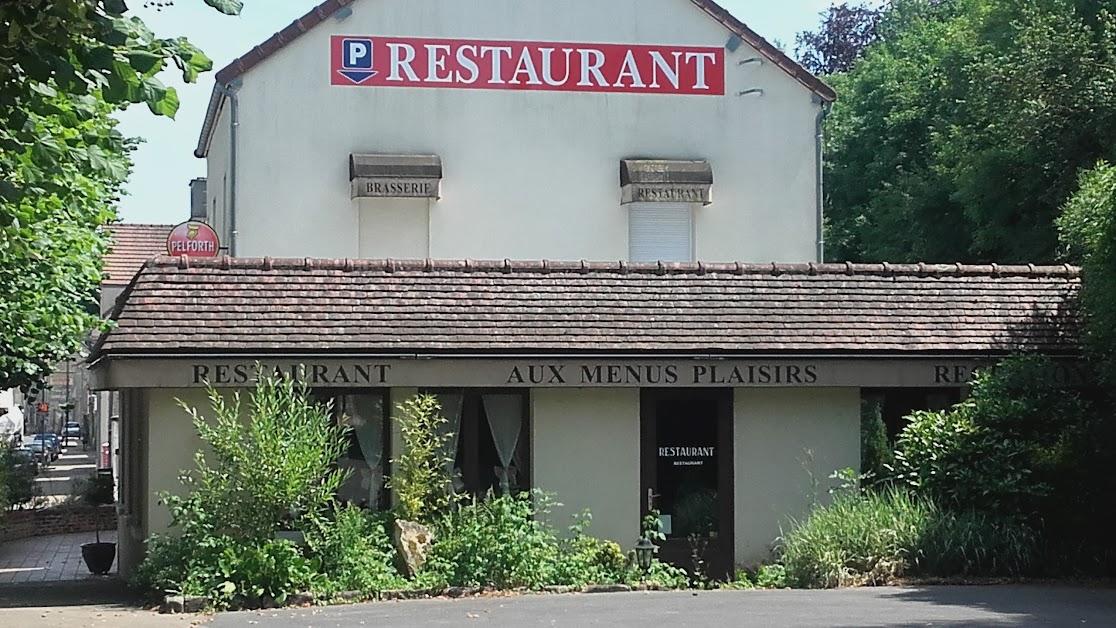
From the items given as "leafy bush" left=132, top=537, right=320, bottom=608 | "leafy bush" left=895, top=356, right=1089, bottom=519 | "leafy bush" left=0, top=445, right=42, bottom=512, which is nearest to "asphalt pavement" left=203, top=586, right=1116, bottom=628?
"leafy bush" left=132, top=537, right=320, bottom=608

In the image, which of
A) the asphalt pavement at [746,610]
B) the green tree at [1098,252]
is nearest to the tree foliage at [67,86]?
the asphalt pavement at [746,610]

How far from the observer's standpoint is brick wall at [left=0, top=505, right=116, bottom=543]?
29.4 m

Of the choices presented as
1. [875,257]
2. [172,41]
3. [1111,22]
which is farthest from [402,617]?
[875,257]

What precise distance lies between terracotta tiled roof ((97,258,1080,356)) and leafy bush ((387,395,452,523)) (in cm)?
70

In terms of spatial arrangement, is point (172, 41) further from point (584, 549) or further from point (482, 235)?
point (482, 235)

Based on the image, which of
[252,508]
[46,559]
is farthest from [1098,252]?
[46,559]

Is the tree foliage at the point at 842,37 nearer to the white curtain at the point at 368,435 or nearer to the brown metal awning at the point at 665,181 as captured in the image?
the brown metal awning at the point at 665,181

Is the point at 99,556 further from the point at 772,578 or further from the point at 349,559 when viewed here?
the point at 772,578

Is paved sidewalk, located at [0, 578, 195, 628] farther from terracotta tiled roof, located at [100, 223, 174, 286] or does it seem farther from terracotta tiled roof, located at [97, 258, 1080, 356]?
terracotta tiled roof, located at [100, 223, 174, 286]

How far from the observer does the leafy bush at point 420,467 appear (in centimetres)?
1722

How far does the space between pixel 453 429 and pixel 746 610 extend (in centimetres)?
516

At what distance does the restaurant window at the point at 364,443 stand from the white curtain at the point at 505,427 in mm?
1252

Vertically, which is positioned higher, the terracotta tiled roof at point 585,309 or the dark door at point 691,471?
the terracotta tiled roof at point 585,309

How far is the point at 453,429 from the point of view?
1836 cm
